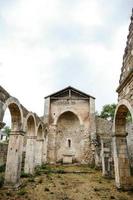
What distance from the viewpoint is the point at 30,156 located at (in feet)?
33.1

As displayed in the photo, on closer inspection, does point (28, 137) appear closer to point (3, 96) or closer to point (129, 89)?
point (3, 96)

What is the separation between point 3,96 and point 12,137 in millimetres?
2273

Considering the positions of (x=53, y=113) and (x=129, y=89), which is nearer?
(x=129, y=89)

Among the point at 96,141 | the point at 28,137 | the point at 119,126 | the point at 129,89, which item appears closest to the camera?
the point at 129,89

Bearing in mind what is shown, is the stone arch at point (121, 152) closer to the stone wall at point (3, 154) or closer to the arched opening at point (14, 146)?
the arched opening at point (14, 146)

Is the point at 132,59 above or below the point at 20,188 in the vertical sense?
above

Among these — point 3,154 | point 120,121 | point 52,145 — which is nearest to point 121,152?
point 120,121

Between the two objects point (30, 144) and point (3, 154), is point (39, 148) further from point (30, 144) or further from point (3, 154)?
point (30, 144)

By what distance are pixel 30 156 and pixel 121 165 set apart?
5.21 meters

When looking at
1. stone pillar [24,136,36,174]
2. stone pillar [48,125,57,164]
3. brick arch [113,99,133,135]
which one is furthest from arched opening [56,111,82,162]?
Result: brick arch [113,99,133,135]

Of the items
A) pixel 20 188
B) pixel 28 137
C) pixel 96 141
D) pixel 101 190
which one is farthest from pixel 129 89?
pixel 96 141

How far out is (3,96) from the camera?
242 inches

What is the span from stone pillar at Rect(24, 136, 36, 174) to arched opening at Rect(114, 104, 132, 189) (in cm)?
481

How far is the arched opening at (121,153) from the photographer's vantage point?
22.6ft
